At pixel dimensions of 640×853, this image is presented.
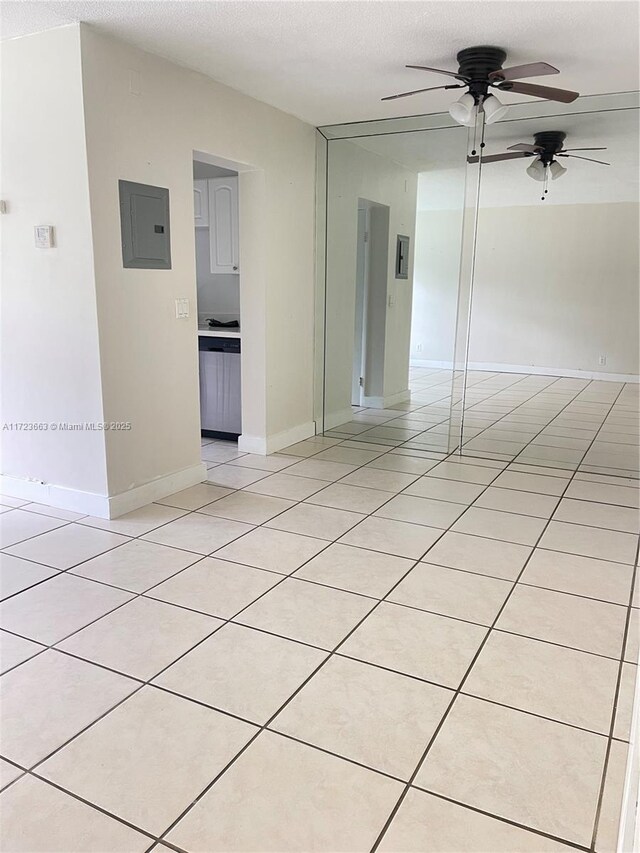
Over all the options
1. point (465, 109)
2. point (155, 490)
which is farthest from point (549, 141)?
point (155, 490)

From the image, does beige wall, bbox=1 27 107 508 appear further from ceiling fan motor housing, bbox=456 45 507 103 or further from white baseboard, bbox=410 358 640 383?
white baseboard, bbox=410 358 640 383

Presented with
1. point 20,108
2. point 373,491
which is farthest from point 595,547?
point 20,108

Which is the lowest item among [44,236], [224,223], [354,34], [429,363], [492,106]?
[429,363]

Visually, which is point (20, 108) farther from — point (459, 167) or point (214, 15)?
point (459, 167)

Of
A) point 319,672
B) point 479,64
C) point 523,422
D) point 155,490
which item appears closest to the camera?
point 319,672

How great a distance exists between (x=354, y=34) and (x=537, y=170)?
2915 millimetres

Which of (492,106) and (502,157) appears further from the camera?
(502,157)

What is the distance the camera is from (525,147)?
15.0 ft

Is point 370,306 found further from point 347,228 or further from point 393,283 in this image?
point 347,228

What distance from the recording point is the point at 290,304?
4.77m

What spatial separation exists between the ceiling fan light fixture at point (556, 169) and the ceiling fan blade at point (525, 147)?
0.41 m

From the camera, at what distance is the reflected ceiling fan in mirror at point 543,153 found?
453cm

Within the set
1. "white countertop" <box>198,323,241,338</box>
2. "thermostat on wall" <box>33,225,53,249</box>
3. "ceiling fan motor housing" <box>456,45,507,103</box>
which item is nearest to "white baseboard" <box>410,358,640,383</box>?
"white countertop" <box>198,323,241,338</box>

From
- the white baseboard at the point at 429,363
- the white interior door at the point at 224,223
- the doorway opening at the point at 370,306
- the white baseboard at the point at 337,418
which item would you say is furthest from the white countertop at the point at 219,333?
the white baseboard at the point at 429,363
